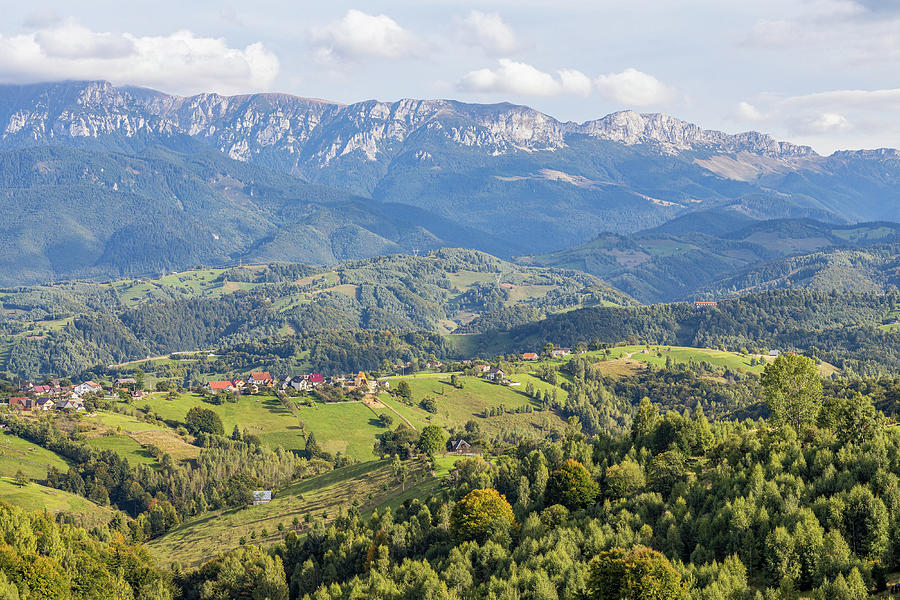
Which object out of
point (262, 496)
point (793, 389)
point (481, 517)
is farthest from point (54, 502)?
point (793, 389)

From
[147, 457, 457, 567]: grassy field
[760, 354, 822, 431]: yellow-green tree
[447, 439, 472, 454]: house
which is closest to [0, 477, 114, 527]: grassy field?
[147, 457, 457, 567]: grassy field

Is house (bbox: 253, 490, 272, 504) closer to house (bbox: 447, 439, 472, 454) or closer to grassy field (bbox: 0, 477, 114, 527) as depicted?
grassy field (bbox: 0, 477, 114, 527)

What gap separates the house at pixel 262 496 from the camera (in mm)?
165000

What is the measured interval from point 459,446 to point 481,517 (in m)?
83.2

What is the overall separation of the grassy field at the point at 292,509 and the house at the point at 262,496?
4.59 feet

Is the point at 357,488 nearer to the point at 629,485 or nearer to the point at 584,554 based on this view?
the point at 629,485

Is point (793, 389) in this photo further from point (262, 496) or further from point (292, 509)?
point (262, 496)

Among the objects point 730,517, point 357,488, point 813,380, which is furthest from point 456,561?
point 357,488

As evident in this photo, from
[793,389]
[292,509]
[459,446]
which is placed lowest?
[292,509]

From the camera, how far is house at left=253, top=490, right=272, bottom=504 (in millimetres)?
165000

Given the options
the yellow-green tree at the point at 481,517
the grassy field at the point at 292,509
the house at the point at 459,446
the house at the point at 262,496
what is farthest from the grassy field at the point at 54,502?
the yellow-green tree at the point at 481,517

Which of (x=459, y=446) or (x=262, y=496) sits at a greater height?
(x=459, y=446)

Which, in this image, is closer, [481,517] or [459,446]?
[481,517]

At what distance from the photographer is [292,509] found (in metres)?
154
